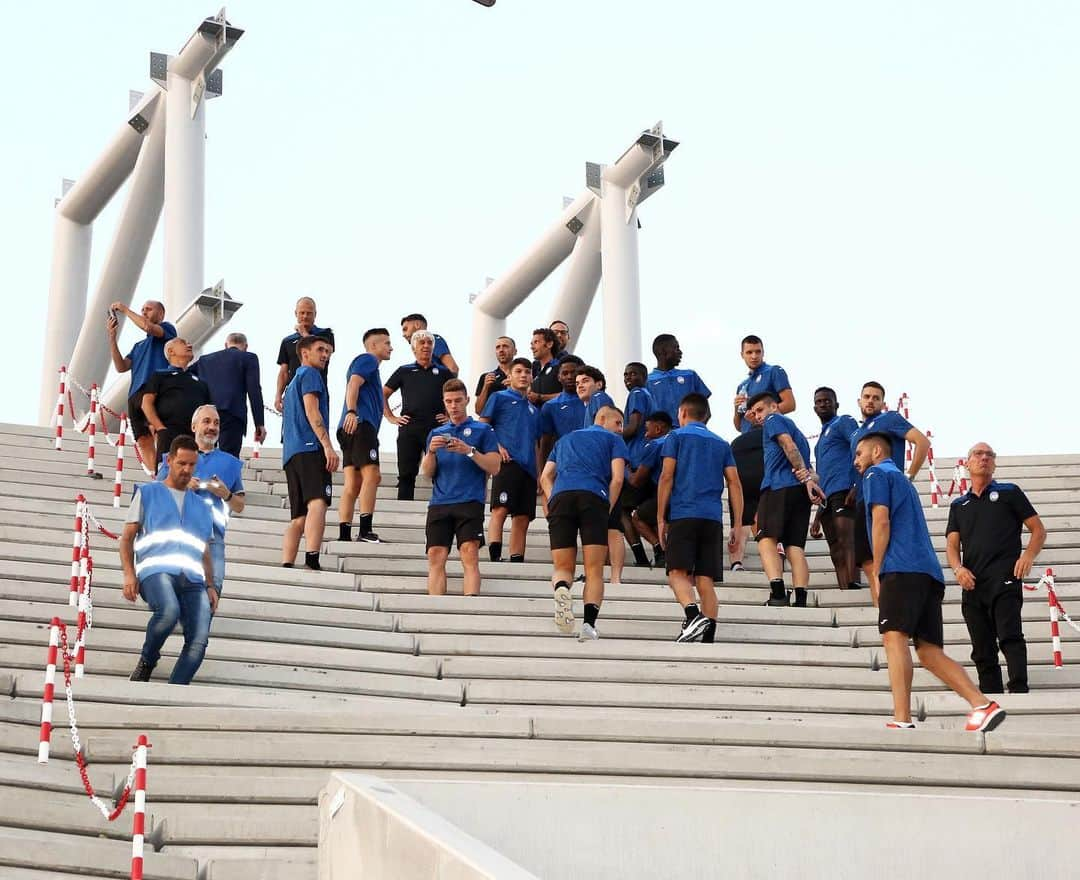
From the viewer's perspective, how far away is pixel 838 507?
13.3m

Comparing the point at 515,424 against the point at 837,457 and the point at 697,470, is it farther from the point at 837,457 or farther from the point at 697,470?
the point at 837,457

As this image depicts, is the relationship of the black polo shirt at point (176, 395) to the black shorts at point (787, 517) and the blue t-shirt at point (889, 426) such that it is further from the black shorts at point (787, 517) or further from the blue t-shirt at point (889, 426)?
the blue t-shirt at point (889, 426)

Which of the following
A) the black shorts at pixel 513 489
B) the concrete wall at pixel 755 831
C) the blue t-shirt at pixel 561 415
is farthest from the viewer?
the blue t-shirt at pixel 561 415

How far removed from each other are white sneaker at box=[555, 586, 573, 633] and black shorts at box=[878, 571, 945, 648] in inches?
91.5

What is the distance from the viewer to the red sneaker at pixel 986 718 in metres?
9.68

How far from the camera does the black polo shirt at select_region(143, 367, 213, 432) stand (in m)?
14.0

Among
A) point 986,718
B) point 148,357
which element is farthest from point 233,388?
point 986,718

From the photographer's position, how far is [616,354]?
2161cm

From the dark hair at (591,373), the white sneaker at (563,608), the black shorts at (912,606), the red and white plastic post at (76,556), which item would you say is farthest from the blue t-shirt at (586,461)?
the red and white plastic post at (76,556)

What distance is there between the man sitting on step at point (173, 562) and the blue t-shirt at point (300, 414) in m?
2.40

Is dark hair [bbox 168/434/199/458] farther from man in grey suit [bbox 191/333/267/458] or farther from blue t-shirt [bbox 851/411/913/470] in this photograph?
blue t-shirt [bbox 851/411/913/470]

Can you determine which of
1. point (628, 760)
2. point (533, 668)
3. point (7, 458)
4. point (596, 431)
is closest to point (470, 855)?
point (628, 760)

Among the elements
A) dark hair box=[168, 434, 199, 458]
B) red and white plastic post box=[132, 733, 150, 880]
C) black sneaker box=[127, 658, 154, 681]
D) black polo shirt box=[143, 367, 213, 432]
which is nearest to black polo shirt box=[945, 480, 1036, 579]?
dark hair box=[168, 434, 199, 458]

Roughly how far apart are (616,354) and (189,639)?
11804mm
